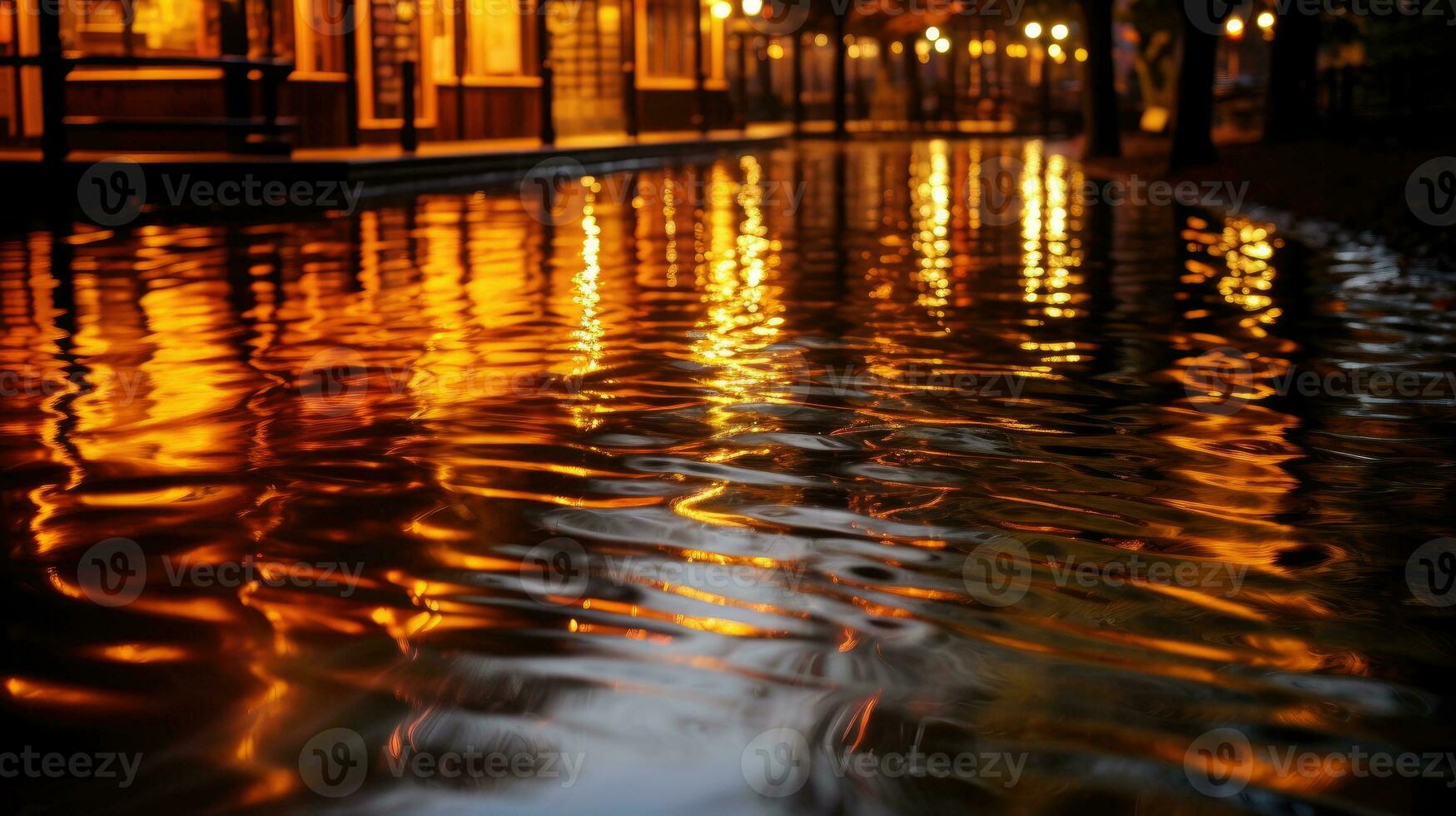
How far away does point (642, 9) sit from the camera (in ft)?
120

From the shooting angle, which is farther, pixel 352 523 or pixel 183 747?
pixel 352 523

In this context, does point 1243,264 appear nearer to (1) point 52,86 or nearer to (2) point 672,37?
(1) point 52,86

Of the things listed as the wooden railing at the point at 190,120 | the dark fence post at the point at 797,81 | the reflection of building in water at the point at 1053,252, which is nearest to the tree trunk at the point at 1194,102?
the reflection of building in water at the point at 1053,252

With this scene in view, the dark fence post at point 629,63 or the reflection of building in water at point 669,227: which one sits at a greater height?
the dark fence post at point 629,63

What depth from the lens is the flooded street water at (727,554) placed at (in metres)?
3.06

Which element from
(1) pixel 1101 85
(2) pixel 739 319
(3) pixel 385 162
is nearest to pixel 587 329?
(2) pixel 739 319

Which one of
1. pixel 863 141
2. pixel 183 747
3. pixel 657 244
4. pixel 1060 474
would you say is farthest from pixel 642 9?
pixel 183 747

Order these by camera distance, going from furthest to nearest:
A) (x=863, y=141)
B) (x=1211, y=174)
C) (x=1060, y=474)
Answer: (x=863, y=141) < (x=1211, y=174) < (x=1060, y=474)

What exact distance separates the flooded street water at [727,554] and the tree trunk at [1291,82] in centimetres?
1913

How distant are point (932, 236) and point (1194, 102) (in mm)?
12303

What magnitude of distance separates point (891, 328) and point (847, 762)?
648 cm

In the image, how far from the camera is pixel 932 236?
53.7 feet

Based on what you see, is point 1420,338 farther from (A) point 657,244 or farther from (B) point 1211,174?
(B) point 1211,174

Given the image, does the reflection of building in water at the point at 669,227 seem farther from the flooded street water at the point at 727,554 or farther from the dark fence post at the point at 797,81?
the dark fence post at the point at 797,81
